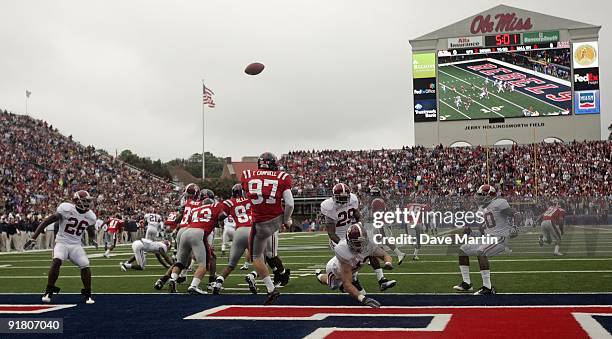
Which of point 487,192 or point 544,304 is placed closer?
point 544,304

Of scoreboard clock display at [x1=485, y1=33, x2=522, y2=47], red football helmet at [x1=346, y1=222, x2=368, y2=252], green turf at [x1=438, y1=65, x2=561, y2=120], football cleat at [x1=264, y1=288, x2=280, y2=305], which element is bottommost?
football cleat at [x1=264, y1=288, x2=280, y2=305]

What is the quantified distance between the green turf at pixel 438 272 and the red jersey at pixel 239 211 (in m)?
1.05

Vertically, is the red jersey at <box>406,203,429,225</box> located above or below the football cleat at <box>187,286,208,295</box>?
above

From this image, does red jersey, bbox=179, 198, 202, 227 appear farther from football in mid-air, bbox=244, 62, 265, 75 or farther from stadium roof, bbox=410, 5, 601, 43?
stadium roof, bbox=410, 5, 601, 43

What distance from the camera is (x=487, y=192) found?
978 centimetres

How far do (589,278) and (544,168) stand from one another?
30.4m

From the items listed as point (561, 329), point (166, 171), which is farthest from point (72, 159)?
point (166, 171)

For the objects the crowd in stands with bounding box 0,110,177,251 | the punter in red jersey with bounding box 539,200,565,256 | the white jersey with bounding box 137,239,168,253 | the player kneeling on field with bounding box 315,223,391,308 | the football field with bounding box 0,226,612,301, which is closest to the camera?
the player kneeling on field with bounding box 315,223,391,308

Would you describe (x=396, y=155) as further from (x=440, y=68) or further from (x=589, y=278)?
(x=589, y=278)

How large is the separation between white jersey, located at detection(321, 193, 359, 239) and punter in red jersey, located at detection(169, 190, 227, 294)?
184cm

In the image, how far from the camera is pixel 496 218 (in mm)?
9617

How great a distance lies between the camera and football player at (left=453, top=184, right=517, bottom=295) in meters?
8.94

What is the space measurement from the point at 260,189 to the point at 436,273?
5132 millimetres

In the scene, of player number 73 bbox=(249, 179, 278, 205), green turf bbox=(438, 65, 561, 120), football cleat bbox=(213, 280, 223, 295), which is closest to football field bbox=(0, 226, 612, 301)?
football cleat bbox=(213, 280, 223, 295)
